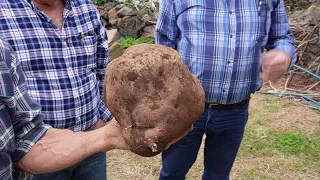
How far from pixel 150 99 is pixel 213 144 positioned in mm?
1149

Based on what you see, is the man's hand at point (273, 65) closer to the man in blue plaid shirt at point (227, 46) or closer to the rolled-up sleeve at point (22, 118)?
the man in blue plaid shirt at point (227, 46)

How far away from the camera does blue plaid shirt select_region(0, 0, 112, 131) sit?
4.84ft

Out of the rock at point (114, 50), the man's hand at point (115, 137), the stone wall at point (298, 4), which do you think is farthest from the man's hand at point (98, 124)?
the stone wall at point (298, 4)

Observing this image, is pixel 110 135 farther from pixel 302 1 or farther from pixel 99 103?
pixel 302 1

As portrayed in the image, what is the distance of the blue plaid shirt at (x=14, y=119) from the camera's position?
101 centimetres

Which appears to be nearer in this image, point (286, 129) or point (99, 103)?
point (99, 103)

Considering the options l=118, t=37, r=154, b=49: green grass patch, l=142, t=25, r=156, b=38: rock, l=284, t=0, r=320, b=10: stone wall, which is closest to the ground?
l=118, t=37, r=154, b=49: green grass patch

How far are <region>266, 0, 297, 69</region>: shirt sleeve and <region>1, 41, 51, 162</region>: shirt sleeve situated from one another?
4.24 feet

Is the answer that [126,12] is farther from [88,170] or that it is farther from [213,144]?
[88,170]

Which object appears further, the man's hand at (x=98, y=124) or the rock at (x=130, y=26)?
the rock at (x=130, y=26)

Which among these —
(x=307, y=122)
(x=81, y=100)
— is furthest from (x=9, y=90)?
(x=307, y=122)

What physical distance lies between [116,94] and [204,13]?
0.89 metres

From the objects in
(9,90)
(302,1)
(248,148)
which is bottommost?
(248,148)

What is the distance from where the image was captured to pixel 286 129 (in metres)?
3.56
